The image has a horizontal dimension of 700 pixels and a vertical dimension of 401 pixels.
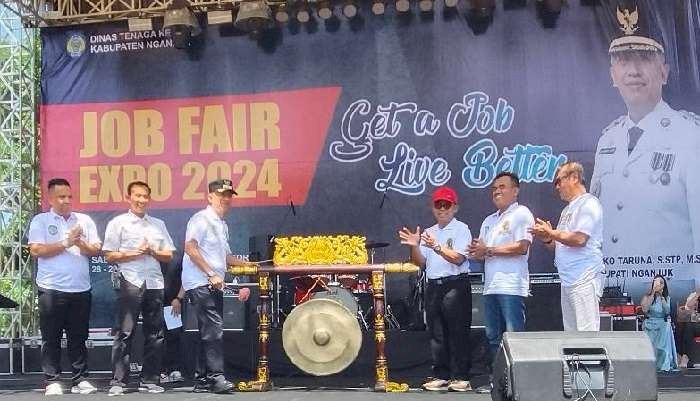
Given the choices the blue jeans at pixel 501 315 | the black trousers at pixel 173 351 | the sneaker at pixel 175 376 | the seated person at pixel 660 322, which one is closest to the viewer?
the blue jeans at pixel 501 315

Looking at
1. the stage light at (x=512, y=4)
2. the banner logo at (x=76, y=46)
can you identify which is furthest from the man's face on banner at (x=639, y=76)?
the banner logo at (x=76, y=46)

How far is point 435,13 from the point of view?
27.6ft

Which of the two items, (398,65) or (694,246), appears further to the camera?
(398,65)

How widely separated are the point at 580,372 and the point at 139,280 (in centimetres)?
345

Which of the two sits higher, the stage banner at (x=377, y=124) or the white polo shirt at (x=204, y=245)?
the stage banner at (x=377, y=124)

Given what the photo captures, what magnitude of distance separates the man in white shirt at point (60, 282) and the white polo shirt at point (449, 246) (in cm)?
242

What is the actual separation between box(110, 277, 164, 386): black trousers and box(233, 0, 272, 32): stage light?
3.18 meters

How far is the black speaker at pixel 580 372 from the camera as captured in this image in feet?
11.8

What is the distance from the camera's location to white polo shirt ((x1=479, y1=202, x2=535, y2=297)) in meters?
5.65

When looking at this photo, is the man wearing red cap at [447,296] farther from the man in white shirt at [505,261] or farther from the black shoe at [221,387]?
the black shoe at [221,387]

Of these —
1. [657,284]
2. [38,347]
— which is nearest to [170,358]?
[38,347]

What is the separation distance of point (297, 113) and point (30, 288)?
125 inches

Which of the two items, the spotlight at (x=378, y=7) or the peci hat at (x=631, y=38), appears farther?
the spotlight at (x=378, y=7)

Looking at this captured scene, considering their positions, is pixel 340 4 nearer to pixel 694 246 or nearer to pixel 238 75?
pixel 238 75
